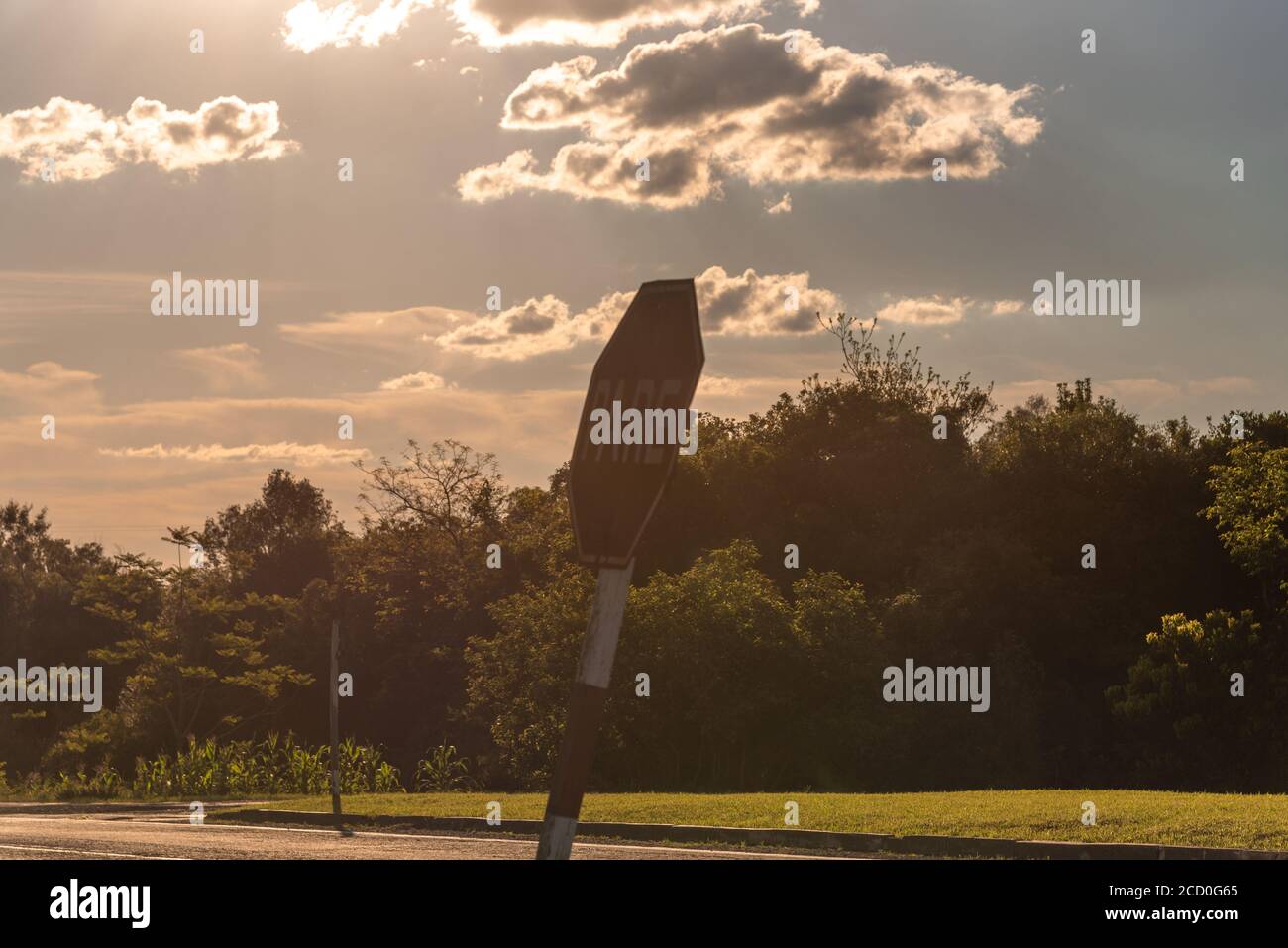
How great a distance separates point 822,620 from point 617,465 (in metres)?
29.3

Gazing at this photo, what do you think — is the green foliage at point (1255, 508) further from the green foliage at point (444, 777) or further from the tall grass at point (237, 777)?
the tall grass at point (237, 777)

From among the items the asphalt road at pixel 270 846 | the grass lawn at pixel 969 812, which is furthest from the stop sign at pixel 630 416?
the grass lawn at pixel 969 812

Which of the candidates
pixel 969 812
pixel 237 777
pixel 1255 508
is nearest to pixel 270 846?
pixel 969 812

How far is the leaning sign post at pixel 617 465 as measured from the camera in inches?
211

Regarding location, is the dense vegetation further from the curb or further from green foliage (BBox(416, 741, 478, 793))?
the curb

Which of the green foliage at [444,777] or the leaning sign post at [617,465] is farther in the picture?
the green foliage at [444,777]

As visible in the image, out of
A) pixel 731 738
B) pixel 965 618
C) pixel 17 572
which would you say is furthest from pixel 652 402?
pixel 17 572

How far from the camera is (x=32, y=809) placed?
29062 mm

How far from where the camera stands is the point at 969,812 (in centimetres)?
1841

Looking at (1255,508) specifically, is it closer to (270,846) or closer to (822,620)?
(822,620)

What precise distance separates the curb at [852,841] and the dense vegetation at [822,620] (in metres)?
11.9

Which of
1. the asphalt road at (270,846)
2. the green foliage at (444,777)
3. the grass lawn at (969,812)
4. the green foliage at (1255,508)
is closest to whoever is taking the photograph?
the asphalt road at (270,846)
